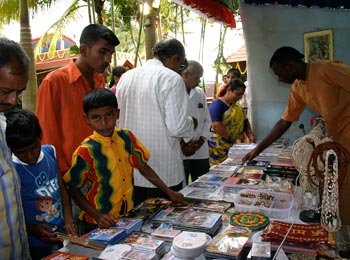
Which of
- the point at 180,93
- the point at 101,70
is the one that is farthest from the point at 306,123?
the point at 101,70

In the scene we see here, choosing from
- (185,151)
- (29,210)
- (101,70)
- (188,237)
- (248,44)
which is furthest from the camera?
(248,44)

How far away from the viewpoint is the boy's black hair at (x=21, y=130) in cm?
150

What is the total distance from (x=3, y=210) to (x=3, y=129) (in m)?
0.33

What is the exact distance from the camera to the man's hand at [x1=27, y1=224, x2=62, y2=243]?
1486mm

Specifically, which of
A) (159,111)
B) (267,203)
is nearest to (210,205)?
(267,203)

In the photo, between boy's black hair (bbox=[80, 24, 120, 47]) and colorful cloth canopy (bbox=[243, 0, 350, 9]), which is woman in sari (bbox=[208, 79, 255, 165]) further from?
boy's black hair (bbox=[80, 24, 120, 47])

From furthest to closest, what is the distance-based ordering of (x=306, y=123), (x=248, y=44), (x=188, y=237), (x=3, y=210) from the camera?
(x=248, y=44), (x=306, y=123), (x=188, y=237), (x=3, y=210)

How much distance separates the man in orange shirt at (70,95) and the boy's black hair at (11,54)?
80cm

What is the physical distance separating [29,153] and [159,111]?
981 mm

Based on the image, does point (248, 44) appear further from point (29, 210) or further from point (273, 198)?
point (29, 210)

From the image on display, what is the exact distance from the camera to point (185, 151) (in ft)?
9.49

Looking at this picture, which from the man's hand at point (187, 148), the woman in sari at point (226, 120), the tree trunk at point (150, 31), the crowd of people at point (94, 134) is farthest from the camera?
the tree trunk at point (150, 31)

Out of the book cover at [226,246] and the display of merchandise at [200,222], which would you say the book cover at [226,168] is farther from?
the book cover at [226,246]

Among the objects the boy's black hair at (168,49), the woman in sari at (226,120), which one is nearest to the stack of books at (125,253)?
the boy's black hair at (168,49)
